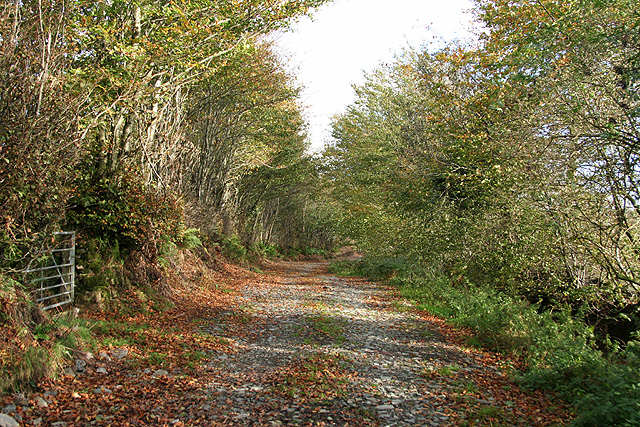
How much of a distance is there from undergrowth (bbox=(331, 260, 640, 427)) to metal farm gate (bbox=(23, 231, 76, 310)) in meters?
7.65

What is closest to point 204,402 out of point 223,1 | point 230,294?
point 230,294

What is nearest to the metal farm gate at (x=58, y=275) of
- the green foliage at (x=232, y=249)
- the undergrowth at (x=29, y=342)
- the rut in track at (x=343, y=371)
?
the undergrowth at (x=29, y=342)

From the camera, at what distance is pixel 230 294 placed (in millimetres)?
13867

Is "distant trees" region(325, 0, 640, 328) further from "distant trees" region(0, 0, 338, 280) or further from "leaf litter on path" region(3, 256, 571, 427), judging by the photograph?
"distant trees" region(0, 0, 338, 280)

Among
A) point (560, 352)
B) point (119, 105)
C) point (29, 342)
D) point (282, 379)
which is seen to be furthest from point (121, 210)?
point (560, 352)

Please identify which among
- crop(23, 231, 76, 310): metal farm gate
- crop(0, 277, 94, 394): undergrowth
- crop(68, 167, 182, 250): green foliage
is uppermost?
crop(68, 167, 182, 250): green foliage

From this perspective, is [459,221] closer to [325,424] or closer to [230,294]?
[230,294]

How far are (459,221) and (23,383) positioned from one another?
1037cm

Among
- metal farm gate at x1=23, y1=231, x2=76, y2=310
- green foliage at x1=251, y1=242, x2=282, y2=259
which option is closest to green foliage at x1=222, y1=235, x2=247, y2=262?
green foliage at x1=251, y1=242, x2=282, y2=259

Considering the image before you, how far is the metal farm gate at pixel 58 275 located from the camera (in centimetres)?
744

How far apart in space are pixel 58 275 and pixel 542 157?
929 centimetres

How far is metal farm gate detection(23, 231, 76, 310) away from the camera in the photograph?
7441mm

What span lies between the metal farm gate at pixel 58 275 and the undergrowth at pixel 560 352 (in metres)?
7.65

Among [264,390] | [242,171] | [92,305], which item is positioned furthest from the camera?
[242,171]
